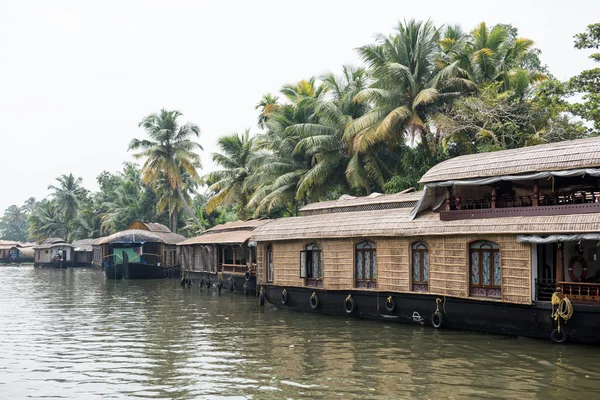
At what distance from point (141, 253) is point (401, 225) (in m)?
26.7

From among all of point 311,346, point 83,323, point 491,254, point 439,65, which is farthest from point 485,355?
point 439,65

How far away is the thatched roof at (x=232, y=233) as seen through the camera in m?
24.0

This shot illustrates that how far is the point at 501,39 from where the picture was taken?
73.7 ft

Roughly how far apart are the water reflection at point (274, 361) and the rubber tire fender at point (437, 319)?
0.86 ft

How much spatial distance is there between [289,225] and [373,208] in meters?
2.69

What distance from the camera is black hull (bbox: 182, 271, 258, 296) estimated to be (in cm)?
2330

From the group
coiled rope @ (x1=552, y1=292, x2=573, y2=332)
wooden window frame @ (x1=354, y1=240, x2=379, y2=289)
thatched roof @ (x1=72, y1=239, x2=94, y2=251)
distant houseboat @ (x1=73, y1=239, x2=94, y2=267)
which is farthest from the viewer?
distant houseboat @ (x1=73, y1=239, x2=94, y2=267)

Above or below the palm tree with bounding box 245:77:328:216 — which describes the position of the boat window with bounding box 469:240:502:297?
below

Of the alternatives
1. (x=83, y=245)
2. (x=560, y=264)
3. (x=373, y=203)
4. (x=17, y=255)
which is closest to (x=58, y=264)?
(x=83, y=245)

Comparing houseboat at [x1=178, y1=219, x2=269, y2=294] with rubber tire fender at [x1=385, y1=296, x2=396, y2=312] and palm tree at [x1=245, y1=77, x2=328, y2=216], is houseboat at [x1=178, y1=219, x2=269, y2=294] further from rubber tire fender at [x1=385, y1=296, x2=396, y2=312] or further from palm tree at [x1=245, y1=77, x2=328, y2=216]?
rubber tire fender at [x1=385, y1=296, x2=396, y2=312]

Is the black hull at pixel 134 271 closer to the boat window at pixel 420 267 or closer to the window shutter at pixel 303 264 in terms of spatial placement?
the window shutter at pixel 303 264

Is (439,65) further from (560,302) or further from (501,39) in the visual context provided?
(560,302)

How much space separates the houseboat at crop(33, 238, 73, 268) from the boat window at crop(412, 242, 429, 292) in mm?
43415

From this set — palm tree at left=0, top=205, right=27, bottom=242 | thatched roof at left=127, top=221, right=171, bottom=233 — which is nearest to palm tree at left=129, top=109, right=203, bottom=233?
thatched roof at left=127, top=221, right=171, bottom=233
